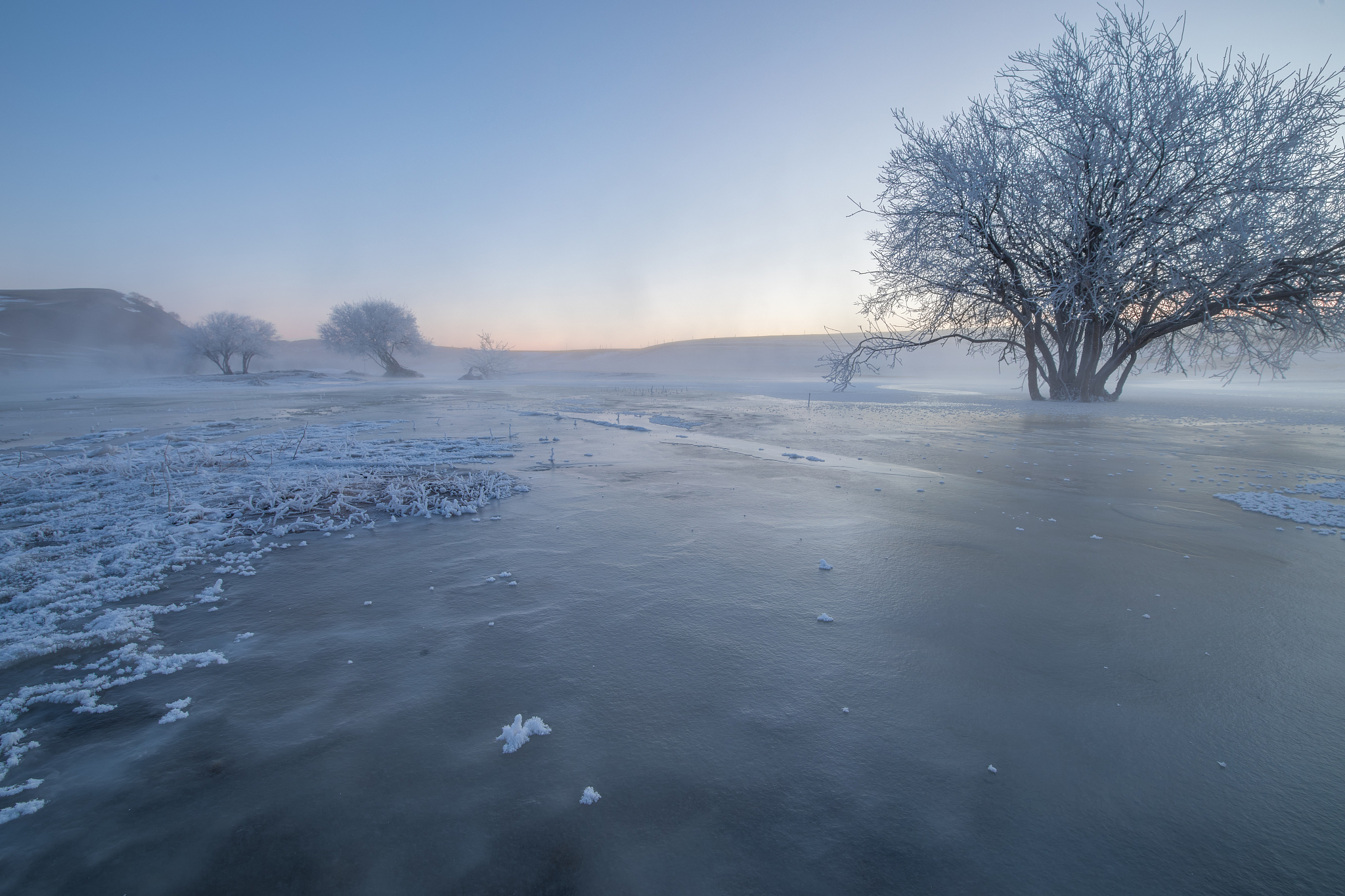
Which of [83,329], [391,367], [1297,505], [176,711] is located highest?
[83,329]

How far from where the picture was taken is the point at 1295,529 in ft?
13.5

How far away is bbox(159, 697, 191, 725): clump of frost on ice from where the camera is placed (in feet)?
6.36

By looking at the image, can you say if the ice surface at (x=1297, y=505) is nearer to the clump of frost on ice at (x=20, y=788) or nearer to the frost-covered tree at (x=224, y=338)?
the clump of frost on ice at (x=20, y=788)

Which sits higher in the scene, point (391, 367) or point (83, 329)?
point (83, 329)

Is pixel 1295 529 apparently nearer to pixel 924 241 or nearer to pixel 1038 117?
pixel 924 241

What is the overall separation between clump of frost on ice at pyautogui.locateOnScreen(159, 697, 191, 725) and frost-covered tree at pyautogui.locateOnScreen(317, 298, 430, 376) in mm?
46851

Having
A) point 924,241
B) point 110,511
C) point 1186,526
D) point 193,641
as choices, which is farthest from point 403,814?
point 924,241

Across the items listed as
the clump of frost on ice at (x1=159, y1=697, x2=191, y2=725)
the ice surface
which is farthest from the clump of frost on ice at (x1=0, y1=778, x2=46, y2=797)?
the ice surface

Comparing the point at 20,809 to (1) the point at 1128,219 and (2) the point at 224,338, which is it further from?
(2) the point at 224,338

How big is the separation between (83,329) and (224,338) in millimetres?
46060

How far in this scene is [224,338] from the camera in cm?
4034

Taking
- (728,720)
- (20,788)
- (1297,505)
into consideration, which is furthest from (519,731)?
(1297,505)

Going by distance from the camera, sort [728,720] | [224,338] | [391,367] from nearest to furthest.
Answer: [728,720] < [224,338] < [391,367]

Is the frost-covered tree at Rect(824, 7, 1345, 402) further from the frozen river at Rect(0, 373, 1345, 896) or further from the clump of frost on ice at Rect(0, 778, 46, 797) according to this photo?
the clump of frost on ice at Rect(0, 778, 46, 797)
